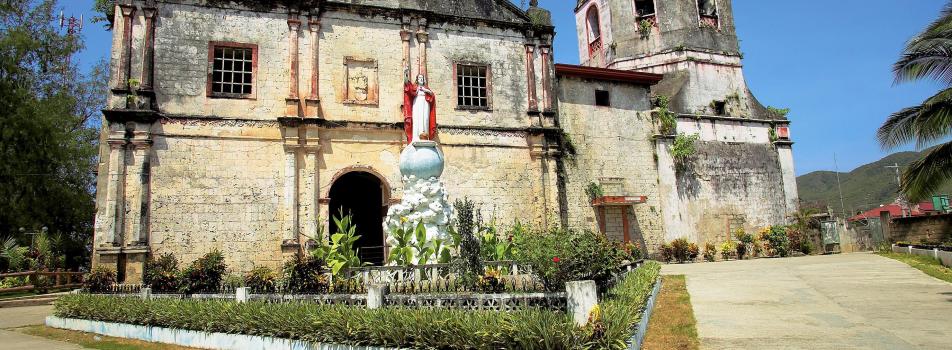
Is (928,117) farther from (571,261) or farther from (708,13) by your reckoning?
(708,13)

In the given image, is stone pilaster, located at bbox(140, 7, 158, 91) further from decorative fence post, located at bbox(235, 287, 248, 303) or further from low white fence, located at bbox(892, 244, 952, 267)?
low white fence, located at bbox(892, 244, 952, 267)

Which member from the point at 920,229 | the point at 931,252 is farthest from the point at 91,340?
the point at 920,229

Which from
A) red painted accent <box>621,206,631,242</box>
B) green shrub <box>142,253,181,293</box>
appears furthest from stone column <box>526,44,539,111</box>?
green shrub <box>142,253,181,293</box>

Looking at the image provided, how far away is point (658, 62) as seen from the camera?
2155 centimetres

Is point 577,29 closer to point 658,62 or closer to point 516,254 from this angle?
point 658,62

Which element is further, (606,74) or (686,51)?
(686,51)

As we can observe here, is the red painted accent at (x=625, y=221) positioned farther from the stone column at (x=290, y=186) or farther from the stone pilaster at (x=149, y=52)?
the stone pilaster at (x=149, y=52)

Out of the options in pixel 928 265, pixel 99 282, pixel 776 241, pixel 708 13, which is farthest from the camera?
pixel 708 13

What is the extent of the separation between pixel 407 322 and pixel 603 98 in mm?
14961

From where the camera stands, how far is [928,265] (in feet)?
41.9

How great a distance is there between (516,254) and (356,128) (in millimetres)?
7028

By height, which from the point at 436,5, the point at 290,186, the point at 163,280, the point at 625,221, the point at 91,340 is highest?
the point at 436,5

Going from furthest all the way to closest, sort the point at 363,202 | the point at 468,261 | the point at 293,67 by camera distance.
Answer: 1. the point at 363,202
2. the point at 293,67
3. the point at 468,261

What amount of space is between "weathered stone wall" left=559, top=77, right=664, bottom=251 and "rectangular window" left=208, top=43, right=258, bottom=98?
30.7 feet
